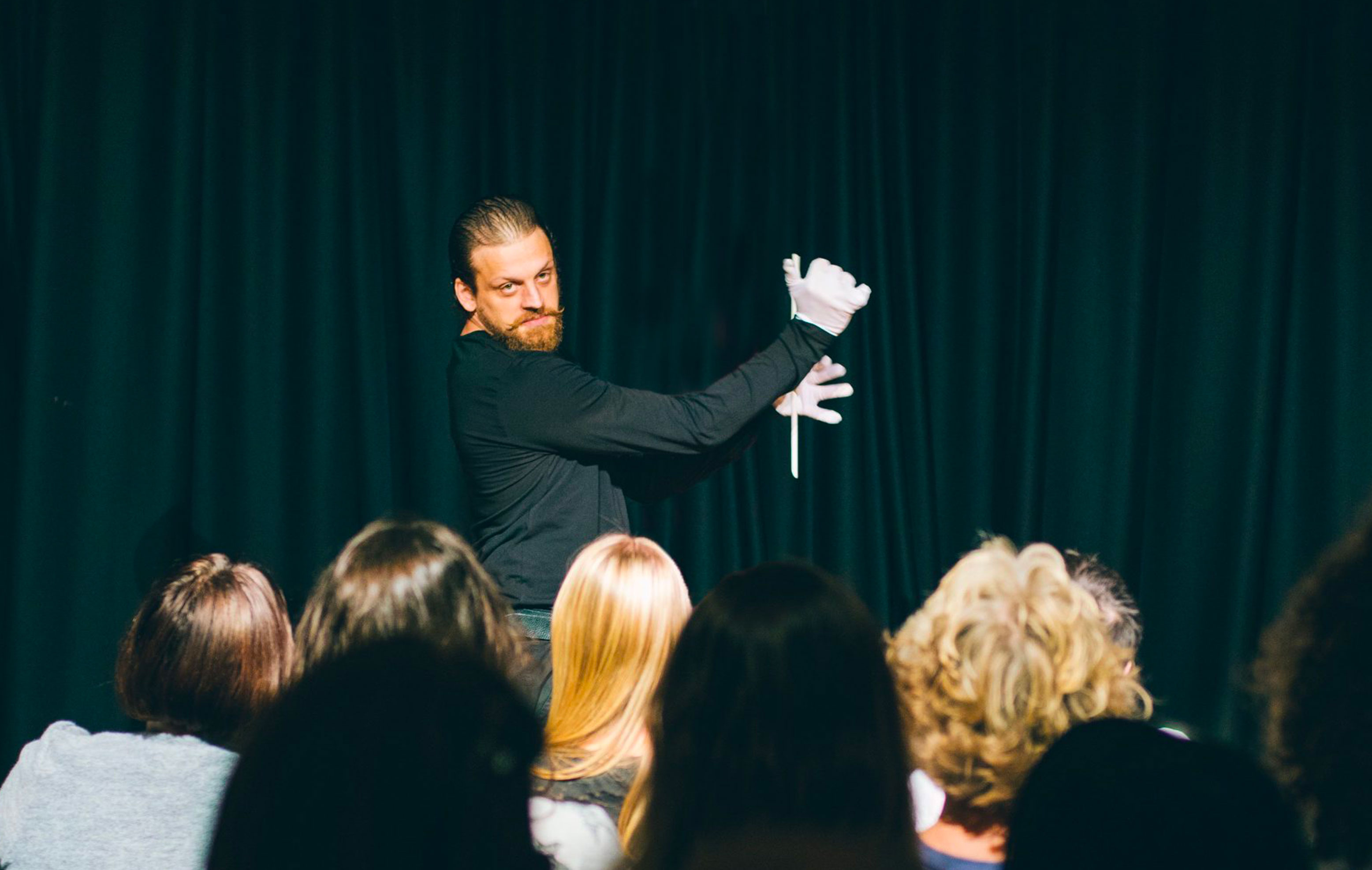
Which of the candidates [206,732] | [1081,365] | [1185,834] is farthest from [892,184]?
[1185,834]

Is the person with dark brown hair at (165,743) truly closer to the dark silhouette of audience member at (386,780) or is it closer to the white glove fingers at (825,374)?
the dark silhouette of audience member at (386,780)

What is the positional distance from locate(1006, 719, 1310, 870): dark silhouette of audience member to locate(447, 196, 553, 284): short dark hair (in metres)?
1.72

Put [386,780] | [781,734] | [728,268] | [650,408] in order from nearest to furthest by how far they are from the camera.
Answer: [386,780] < [781,734] < [650,408] < [728,268]

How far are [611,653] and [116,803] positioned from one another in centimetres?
59

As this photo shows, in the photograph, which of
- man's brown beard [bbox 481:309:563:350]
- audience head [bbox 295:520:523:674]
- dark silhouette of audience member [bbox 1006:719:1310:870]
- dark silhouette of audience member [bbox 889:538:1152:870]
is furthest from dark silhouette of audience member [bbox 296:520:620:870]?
man's brown beard [bbox 481:309:563:350]

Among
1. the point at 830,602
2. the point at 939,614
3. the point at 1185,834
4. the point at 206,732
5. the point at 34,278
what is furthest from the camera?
the point at 34,278

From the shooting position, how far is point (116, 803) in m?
1.41

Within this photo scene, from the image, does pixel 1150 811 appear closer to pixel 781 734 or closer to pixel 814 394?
pixel 781 734

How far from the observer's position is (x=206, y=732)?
153cm

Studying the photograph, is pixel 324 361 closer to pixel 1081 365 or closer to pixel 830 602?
pixel 1081 365

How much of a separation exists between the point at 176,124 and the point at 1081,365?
231 centimetres

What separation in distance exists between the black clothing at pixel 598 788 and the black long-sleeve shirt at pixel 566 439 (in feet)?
2.61

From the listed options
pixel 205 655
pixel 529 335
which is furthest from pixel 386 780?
pixel 529 335

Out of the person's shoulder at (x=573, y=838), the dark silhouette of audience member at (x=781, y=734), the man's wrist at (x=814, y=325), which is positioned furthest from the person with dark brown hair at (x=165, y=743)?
the man's wrist at (x=814, y=325)
